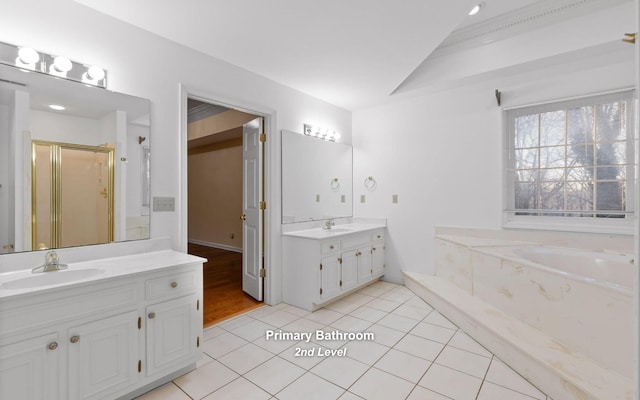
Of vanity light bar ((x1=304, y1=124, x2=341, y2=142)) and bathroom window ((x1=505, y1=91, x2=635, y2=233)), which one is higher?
vanity light bar ((x1=304, y1=124, x2=341, y2=142))

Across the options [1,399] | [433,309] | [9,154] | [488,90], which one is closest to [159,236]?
[9,154]

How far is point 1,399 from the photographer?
1265 millimetres

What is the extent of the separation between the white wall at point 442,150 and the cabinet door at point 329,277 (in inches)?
43.6

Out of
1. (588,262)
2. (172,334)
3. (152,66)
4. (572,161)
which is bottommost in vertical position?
(172,334)

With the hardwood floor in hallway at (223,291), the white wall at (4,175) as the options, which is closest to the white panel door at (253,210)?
the hardwood floor in hallway at (223,291)

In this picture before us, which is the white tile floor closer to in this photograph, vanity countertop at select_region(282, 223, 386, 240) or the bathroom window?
vanity countertop at select_region(282, 223, 386, 240)

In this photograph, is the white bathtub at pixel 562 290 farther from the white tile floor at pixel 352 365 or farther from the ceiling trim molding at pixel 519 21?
the ceiling trim molding at pixel 519 21

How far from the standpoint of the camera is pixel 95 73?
1912mm

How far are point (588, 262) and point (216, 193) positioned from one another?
6051 millimetres

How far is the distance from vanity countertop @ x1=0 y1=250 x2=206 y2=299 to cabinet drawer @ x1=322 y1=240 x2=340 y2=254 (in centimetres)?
136

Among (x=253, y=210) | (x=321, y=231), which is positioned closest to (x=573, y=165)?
(x=321, y=231)

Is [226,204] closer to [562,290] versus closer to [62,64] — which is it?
[62,64]

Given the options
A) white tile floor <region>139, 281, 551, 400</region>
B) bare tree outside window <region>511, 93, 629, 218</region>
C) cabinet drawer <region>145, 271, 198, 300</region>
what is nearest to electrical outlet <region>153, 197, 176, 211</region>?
cabinet drawer <region>145, 271, 198, 300</region>

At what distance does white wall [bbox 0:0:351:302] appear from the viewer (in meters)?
1.74
